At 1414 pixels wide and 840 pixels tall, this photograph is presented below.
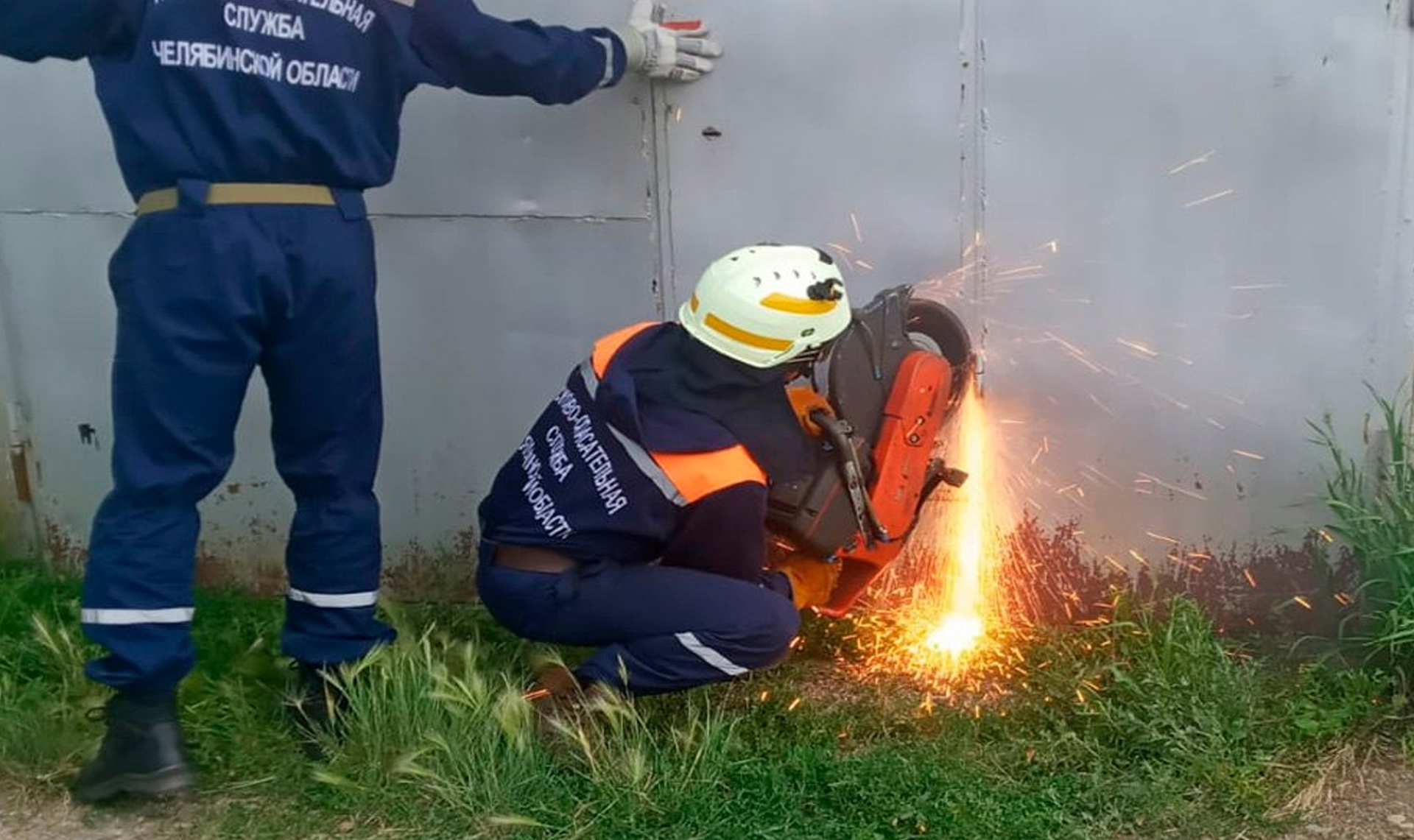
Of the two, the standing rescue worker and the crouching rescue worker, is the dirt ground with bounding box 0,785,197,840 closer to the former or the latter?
the standing rescue worker

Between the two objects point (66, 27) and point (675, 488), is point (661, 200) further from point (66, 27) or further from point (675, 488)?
point (66, 27)

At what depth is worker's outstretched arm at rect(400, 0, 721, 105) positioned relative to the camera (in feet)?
11.3

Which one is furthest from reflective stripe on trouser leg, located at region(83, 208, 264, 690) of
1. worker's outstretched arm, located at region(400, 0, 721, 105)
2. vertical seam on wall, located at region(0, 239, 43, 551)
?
vertical seam on wall, located at region(0, 239, 43, 551)

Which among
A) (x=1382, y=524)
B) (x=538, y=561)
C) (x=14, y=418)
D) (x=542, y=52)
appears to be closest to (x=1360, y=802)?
(x=1382, y=524)

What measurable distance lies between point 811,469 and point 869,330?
1.25ft

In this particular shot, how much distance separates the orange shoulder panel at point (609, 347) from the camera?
3.50 m

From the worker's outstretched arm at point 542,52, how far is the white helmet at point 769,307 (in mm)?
631

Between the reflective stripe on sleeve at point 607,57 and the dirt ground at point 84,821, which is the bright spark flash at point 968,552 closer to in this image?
the reflective stripe on sleeve at point 607,57

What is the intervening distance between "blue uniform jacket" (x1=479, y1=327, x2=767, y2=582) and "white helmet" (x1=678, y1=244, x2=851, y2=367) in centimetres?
19

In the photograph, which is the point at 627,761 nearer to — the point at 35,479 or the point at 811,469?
the point at 811,469

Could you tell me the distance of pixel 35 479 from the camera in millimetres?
4773

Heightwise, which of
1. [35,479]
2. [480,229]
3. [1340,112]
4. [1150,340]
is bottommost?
[35,479]

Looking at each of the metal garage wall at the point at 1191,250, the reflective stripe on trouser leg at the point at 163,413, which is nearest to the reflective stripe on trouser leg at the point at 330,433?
the reflective stripe on trouser leg at the point at 163,413

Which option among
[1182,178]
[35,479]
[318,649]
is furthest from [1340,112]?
[35,479]
